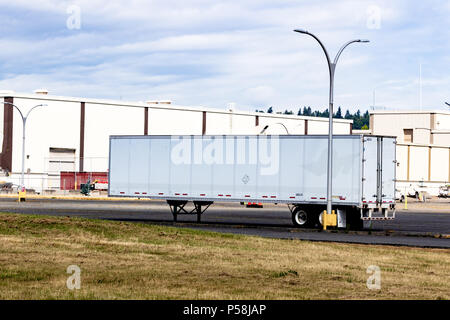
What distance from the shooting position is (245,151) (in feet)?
114

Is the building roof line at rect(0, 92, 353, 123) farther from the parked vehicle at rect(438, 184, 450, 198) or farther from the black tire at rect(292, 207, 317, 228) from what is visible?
the black tire at rect(292, 207, 317, 228)

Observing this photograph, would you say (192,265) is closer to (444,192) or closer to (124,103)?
(124,103)

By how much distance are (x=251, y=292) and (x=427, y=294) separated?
3.02 meters

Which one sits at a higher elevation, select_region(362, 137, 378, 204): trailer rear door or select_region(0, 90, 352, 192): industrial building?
select_region(0, 90, 352, 192): industrial building

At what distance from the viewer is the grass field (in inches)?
494

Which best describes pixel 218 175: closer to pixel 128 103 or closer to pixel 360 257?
pixel 360 257

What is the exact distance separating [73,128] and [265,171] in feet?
214

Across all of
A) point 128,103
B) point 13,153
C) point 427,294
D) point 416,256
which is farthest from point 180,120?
point 427,294

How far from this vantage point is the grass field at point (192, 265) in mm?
12555

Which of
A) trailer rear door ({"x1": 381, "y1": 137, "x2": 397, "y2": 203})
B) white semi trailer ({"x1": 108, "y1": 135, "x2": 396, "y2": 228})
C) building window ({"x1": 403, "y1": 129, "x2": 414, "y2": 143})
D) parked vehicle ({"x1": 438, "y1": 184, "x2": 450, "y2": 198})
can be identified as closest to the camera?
white semi trailer ({"x1": 108, "y1": 135, "x2": 396, "y2": 228})

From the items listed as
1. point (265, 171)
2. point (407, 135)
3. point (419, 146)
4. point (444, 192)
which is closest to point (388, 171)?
point (265, 171)

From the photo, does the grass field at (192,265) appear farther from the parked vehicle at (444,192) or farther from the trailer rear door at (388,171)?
the parked vehicle at (444,192)

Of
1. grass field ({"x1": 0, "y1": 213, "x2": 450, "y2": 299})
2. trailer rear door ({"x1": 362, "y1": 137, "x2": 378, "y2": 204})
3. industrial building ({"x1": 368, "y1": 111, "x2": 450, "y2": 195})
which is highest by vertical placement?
industrial building ({"x1": 368, "y1": 111, "x2": 450, "y2": 195})

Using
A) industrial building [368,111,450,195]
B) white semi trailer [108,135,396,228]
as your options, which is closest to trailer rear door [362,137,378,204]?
white semi trailer [108,135,396,228]
